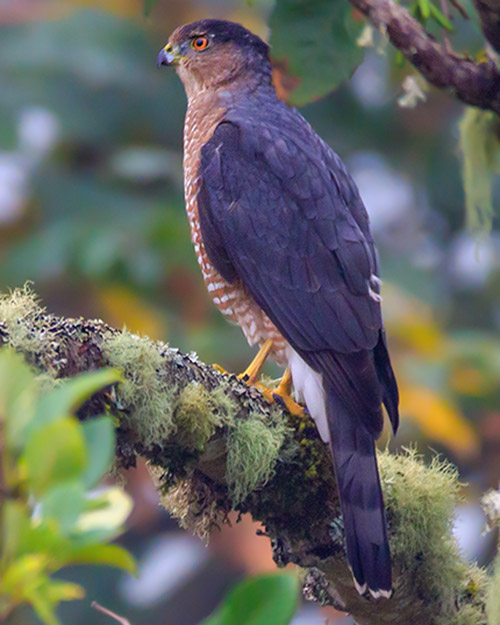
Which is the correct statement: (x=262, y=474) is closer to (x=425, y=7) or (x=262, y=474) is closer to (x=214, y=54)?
(x=425, y=7)

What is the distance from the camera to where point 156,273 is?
282 inches

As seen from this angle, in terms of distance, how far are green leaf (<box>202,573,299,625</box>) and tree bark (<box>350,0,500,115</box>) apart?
1474mm

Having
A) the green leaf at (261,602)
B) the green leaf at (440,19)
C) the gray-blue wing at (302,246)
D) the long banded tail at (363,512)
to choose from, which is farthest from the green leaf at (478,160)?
the green leaf at (261,602)

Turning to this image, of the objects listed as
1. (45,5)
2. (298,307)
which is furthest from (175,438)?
(45,5)

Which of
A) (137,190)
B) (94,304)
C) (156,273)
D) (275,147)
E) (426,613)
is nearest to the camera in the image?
(426,613)

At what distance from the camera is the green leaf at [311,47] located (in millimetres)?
2406

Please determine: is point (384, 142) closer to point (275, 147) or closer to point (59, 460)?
point (275, 147)

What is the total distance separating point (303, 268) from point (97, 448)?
204 centimetres

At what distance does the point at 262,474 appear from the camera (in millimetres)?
2617

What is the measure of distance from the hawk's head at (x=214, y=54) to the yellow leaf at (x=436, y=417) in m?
2.92

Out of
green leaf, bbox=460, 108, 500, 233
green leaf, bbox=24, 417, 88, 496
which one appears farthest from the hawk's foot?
green leaf, bbox=24, 417, 88, 496

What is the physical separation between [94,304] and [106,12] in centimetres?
314

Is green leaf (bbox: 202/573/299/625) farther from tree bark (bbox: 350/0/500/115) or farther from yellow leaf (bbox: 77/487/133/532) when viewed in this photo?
tree bark (bbox: 350/0/500/115)

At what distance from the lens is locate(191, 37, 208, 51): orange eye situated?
4074 mm
